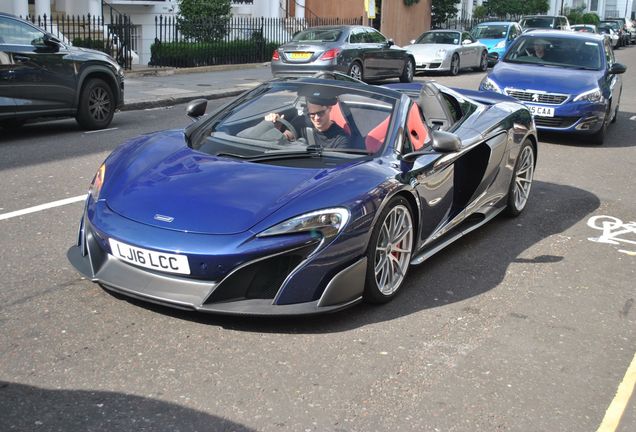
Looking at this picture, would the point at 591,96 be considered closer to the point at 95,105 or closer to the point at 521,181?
the point at 521,181

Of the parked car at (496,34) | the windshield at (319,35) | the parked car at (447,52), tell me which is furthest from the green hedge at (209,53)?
the parked car at (496,34)

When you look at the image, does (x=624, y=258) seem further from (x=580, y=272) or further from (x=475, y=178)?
(x=475, y=178)

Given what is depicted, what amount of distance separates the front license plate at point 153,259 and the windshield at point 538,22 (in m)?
33.6

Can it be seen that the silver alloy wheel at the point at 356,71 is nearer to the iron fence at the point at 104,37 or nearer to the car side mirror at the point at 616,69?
the iron fence at the point at 104,37

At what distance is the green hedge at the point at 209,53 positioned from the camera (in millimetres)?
22625

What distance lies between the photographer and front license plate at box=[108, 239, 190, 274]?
14.3 feet

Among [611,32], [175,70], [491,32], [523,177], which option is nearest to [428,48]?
[491,32]

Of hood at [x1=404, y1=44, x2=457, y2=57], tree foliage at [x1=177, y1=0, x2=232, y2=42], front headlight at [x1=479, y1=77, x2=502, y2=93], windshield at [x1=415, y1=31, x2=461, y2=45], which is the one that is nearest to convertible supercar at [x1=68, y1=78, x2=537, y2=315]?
front headlight at [x1=479, y1=77, x2=502, y2=93]

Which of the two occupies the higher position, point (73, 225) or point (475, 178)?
point (475, 178)

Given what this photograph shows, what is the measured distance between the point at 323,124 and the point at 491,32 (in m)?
26.1

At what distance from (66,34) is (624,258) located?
18382mm

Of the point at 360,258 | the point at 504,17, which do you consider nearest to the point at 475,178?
the point at 360,258

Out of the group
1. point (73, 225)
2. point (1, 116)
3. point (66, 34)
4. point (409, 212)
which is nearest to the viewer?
point (409, 212)

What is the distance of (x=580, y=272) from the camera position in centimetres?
626
